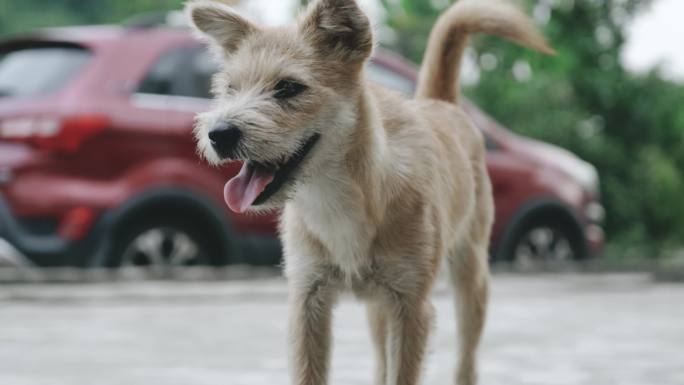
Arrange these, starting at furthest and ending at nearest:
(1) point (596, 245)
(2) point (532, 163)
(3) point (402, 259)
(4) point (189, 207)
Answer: (1) point (596, 245)
(2) point (532, 163)
(4) point (189, 207)
(3) point (402, 259)

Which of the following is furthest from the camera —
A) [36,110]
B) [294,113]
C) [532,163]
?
[532,163]

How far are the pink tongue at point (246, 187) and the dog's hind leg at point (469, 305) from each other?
1.70m

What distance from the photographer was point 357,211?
4.77 m

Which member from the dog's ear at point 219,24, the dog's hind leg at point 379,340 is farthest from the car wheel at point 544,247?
A: the dog's ear at point 219,24

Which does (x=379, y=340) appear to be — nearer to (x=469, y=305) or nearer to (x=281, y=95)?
(x=469, y=305)

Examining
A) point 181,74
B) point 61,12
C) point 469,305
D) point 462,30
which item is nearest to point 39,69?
point 181,74

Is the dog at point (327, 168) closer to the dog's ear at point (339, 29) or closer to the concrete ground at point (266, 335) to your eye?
the dog's ear at point (339, 29)

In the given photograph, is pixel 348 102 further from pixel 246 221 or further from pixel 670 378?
pixel 246 221

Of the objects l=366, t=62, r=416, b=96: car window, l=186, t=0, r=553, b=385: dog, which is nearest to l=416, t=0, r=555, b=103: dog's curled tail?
l=186, t=0, r=553, b=385: dog

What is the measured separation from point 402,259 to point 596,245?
8219mm

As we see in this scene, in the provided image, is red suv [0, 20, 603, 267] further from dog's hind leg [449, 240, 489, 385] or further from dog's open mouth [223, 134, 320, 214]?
dog's open mouth [223, 134, 320, 214]

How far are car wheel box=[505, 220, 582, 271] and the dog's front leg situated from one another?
7.20 m

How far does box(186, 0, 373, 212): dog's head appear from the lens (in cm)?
436

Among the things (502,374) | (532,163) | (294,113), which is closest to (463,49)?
(502,374)
